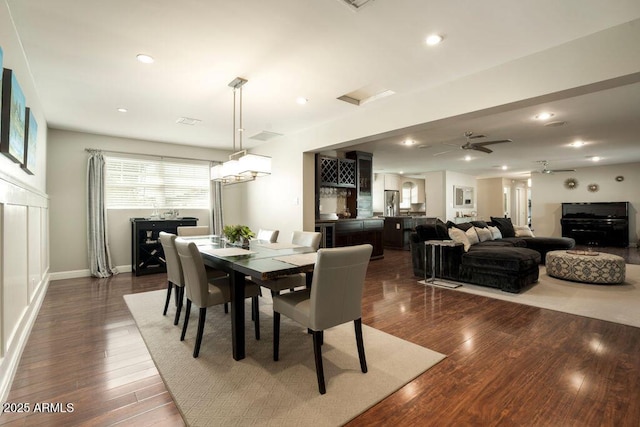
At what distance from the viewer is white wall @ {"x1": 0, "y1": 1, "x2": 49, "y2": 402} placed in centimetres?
193

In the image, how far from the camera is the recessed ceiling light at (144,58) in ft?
8.95

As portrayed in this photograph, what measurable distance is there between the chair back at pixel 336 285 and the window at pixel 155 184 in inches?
209

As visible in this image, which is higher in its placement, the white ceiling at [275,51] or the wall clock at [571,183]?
the white ceiling at [275,51]

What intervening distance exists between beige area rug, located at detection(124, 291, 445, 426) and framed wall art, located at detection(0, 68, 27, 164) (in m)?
1.80

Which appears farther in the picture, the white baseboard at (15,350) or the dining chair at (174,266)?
the dining chair at (174,266)

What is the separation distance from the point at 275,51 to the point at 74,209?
16.2ft

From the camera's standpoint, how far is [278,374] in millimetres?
2158

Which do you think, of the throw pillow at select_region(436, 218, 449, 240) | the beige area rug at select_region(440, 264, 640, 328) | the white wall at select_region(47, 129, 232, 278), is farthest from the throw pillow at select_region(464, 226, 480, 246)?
the white wall at select_region(47, 129, 232, 278)

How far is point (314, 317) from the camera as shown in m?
1.97

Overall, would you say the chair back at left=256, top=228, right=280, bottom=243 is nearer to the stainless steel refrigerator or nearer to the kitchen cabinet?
the kitchen cabinet

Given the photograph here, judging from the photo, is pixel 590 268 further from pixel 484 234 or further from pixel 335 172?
pixel 335 172

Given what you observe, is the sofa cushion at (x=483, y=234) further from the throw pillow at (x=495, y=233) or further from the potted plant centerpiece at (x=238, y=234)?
the potted plant centerpiece at (x=238, y=234)

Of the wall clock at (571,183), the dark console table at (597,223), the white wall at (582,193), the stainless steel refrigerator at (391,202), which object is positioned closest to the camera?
the dark console table at (597,223)

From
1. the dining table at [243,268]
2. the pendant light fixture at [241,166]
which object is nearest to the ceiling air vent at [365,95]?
the pendant light fixture at [241,166]
